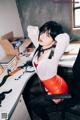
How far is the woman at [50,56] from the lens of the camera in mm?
1405

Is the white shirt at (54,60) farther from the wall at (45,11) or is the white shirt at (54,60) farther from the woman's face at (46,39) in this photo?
the wall at (45,11)

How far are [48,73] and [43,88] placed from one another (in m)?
0.21

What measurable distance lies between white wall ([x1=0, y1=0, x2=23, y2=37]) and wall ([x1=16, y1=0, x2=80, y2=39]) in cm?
8

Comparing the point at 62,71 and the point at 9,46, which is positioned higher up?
the point at 9,46

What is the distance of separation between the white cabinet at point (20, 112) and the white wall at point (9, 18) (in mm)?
979

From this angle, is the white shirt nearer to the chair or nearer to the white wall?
the chair

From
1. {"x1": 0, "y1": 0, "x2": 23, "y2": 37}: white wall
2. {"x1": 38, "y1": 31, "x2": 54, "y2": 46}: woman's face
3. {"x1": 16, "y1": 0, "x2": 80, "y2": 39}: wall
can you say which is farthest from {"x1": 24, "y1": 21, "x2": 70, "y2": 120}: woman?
{"x1": 0, "y1": 0, "x2": 23, "y2": 37}: white wall

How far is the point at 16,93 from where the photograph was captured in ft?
4.77

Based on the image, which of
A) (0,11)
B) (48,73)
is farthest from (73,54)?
(0,11)

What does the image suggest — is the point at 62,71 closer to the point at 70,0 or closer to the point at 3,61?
the point at 3,61

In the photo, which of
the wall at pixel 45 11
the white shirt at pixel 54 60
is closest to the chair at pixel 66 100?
the white shirt at pixel 54 60

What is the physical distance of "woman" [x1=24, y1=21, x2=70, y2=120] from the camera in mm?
1405

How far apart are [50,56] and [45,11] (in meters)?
0.96

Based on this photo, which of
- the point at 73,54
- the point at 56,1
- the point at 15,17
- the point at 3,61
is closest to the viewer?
the point at 3,61
